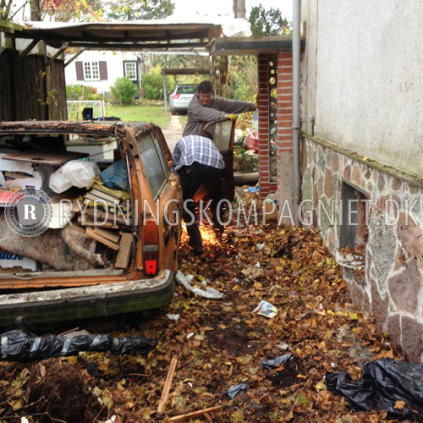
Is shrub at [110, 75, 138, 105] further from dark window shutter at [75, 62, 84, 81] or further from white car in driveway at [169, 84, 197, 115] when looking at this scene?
white car in driveway at [169, 84, 197, 115]

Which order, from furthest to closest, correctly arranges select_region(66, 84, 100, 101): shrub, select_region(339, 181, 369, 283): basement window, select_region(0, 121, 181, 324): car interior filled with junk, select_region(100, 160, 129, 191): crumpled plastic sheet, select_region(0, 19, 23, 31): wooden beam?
select_region(66, 84, 100, 101): shrub
select_region(0, 19, 23, 31): wooden beam
select_region(339, 181, 369, 283): basement window
select_region(100, 160, 129, 191): crumpled plastic sheet
select_region(0, 121, 181, 324): car interior filled with junk

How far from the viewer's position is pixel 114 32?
388 inches

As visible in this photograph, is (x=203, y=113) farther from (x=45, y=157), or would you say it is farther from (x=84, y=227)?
(x=84, y=227)

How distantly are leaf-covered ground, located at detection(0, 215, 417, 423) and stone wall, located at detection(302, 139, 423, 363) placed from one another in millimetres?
202

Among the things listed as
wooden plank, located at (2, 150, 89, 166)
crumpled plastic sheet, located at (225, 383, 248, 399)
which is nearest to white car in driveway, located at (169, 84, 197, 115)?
wooden plank, located at (2, 150, 89, 166)

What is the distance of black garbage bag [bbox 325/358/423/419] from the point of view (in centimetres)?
296

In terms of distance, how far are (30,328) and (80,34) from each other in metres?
8.03

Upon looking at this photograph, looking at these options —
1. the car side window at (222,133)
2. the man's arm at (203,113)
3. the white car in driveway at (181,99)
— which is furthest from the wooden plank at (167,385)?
the white car in driveway at (181,99)

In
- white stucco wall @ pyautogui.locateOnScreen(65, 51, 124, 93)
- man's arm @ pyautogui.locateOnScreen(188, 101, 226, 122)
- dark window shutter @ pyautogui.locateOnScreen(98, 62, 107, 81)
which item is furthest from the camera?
dark window shutter @ pyautogui.locateOnScreen(98, 62, 107, 81)

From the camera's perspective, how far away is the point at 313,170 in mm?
6543

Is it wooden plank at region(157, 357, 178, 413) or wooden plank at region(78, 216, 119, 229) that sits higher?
wooden plank at region(78, 216, 119, 229)

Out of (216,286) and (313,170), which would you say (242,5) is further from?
(216,286)

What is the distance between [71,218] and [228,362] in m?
1.99

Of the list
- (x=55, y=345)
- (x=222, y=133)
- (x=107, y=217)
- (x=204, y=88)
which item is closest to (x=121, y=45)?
(x=204, y=88)
